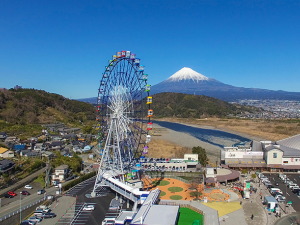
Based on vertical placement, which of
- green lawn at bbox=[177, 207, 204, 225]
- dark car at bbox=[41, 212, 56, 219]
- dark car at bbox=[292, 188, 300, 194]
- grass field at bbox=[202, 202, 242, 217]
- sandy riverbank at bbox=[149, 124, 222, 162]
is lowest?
green lawn at bbox=[177, 207, 204, 225]

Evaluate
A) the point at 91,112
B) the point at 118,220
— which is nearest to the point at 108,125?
the point at 118,220

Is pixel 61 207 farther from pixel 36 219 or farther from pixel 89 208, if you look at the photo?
pixel 36 219

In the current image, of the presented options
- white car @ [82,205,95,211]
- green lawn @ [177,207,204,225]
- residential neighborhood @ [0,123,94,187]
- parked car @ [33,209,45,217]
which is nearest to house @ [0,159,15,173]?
residential neighborhood @ [0,123,94,187]

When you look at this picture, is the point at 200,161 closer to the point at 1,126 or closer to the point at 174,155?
the point at 174,155

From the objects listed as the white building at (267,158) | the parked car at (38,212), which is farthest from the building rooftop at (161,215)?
the white building at (267,158)

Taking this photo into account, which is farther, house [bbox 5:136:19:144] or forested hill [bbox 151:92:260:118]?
forested hill [bbox 151:92:260:118]

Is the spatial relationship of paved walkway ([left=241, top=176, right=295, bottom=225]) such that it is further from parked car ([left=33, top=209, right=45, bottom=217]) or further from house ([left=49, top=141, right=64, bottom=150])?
house ([left=49, top=141, right=64, bottom=150])

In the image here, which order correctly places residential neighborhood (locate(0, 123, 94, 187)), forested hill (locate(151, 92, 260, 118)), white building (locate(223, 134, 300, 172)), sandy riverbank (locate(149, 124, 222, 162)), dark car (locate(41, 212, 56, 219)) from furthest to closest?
1. forested hill (locate(151, 92, 260, 118))
2. sandy riverbank (locate(149, 124, 222, 162))
3. white building (locate(223, 134, 300, 172))
4. residential neighborhood (locate(0, 123, 94, 187))
5. dark car (locate(41, 212, 56, 219))
